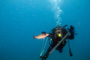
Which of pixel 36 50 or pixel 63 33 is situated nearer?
pixel 63 33

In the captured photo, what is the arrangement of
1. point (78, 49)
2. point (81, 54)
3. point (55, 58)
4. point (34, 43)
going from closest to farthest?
point (55, 58) < point (81, 54) < point (78, 49) < point (34, 43)

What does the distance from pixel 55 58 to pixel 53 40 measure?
35.1m

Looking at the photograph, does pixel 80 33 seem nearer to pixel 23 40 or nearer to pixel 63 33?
pixel 23 40

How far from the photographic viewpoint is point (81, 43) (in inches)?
1991

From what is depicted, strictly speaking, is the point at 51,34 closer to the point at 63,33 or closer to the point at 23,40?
the point at 63,33

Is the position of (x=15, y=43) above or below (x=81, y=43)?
above

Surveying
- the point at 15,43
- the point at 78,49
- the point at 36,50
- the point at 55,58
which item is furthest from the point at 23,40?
the point at 78,49

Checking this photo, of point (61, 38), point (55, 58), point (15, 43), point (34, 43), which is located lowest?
point (61, 38)

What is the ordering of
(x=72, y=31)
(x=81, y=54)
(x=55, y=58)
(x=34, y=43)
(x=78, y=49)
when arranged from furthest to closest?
1. (x=34, y=43)
2. (x=78, y=49)
3. (x=81, y=54)
4. (x=55, y=58)
5. (x=72, y=31)

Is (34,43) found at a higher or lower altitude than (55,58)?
higher

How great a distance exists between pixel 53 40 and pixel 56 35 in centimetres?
39

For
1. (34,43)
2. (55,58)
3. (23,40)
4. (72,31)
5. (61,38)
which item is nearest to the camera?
(61,38)

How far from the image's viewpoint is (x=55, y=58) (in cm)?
3919

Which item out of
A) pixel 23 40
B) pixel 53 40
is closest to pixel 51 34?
pixel 53 40
